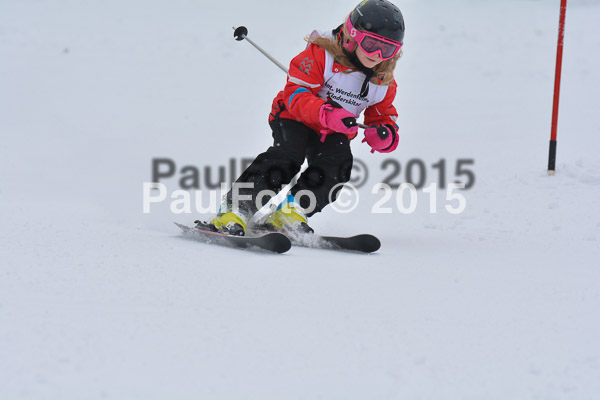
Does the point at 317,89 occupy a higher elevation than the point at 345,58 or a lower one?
lower

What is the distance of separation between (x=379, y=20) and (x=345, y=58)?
28cm

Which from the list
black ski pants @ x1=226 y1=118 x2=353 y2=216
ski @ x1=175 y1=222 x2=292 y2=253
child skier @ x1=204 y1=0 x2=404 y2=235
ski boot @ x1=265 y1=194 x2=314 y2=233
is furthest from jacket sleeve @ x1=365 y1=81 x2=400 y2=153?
ski @ x1=175 y1=222 x2=292 y2=253

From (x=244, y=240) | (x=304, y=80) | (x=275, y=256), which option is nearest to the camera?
(x=275, y=256)

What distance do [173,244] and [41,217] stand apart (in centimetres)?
86

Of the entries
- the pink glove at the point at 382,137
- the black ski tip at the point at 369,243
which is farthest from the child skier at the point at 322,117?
the black ski tip at the point at 369,243

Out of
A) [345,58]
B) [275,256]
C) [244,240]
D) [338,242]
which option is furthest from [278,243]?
[345,58]

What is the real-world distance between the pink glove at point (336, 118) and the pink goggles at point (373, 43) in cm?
31

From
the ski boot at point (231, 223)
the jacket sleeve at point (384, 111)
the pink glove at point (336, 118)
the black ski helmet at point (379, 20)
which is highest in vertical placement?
the black ski helmet at point (379, 20)

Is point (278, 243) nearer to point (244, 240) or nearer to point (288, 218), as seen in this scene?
point (244, 240)

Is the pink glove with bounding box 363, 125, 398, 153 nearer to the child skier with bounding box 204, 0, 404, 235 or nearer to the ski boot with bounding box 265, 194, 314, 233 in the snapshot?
the child skier with bounding box 204, 0, 404, 235

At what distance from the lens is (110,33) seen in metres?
9.69

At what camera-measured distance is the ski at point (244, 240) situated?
2697mm

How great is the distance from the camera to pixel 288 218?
3330mm

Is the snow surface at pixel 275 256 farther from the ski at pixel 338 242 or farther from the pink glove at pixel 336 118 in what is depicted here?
the pink glove at pixel 336 118
